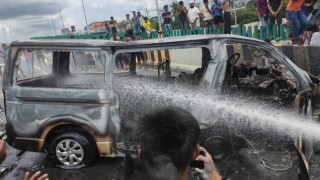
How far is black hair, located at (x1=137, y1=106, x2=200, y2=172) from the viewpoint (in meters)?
1.46

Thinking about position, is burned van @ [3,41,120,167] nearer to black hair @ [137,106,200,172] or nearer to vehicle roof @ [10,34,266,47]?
vehicle roof @ [10,34,266,47]

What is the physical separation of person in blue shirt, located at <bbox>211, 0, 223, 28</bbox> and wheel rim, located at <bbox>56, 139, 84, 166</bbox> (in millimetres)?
8564

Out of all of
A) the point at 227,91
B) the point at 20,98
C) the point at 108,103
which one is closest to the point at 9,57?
the point at 20,98

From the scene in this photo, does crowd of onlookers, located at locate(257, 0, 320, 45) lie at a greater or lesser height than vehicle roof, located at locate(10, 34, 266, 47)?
lesser

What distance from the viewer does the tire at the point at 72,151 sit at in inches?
194

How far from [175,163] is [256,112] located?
3730 millimetres

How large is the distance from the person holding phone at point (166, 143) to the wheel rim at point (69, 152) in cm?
357

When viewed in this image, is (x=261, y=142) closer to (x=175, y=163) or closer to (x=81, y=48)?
(x=81, y=48)

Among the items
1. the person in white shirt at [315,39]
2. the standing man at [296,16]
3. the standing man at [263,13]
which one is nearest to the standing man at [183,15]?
the standing man at [263,13]

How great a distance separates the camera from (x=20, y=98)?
496cm

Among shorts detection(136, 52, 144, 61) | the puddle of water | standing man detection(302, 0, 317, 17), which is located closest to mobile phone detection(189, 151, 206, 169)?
the puddle of water

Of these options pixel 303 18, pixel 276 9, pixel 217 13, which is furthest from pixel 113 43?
pixel 217 13

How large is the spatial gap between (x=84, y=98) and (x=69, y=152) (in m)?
0.82

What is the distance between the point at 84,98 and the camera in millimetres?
4793
